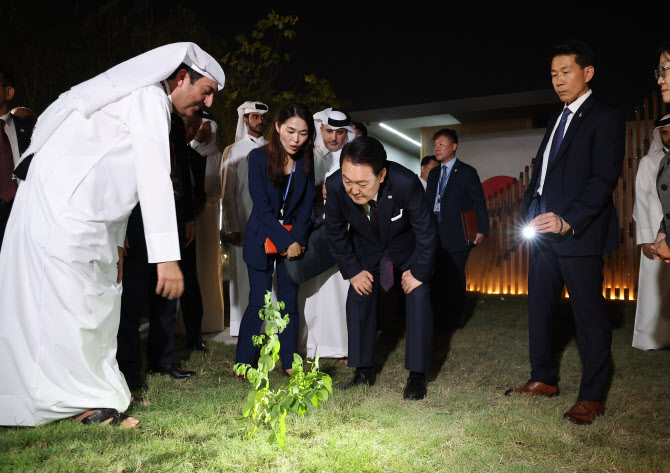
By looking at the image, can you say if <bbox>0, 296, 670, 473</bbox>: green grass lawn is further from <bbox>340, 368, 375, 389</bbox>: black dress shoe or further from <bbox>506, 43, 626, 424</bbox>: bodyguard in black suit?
<bbox>506, 43, 626, 424</bbox>: bodyguard in black suit

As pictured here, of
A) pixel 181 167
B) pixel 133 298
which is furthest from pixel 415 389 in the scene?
pixel 181 167

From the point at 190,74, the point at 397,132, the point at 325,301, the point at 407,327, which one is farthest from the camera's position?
the point at 397,132

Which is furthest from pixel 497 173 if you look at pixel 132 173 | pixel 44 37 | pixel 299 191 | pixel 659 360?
pixel 132 173

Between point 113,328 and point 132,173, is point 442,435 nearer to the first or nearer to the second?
point 113,328

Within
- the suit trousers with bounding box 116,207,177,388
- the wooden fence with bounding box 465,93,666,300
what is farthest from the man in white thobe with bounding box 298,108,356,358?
the wooden fence with bounding box 465,93,666,300

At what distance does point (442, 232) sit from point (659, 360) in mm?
2490

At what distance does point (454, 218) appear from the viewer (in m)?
6.32

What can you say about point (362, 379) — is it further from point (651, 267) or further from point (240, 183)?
point (651, 267)

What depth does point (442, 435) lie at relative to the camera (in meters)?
2.90

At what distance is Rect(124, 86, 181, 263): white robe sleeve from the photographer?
2.65 meters

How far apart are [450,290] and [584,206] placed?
3.31m

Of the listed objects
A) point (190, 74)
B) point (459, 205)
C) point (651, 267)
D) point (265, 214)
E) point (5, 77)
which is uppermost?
point (5, 77)

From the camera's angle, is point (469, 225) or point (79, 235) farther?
point (469, 225)

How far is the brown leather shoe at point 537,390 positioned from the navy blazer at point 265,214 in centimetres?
180
